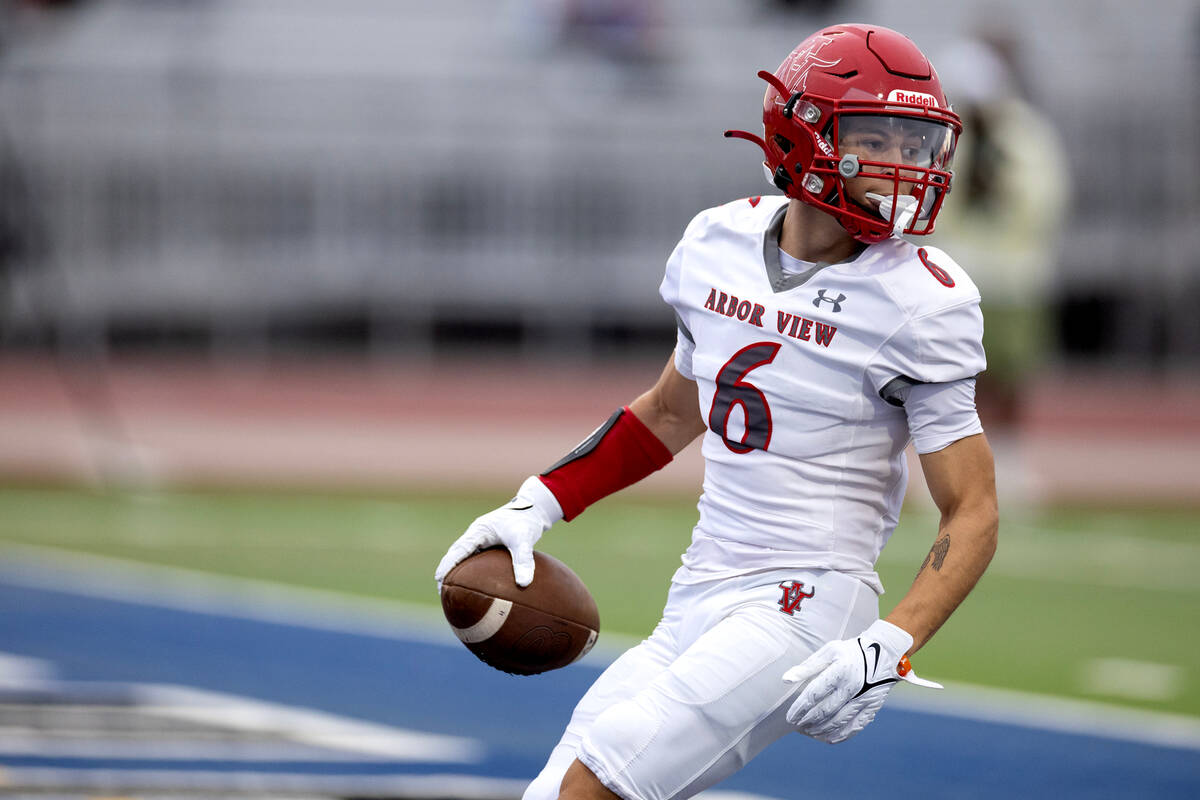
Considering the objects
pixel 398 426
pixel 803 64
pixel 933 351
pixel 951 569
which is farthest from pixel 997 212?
pixel 951 569

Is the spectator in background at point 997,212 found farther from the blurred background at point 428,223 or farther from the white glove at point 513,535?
the white glove at point 513,535

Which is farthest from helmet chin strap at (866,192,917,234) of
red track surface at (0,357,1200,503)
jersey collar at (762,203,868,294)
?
red track surface at (0,357,1200,503)

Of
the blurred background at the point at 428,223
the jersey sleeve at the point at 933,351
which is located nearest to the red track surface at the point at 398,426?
the blurred background at the point at 428,223

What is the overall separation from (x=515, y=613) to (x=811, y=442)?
693 millimetres

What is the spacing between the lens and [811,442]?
140 inches

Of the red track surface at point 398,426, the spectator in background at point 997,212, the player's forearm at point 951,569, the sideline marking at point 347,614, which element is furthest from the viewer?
the red track surface at point 398,426

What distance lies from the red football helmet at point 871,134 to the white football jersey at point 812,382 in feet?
0.35

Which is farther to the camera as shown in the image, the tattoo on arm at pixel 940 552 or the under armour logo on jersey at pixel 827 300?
the under armour logo on jersey at pixel 827 300

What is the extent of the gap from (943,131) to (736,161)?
12.4 meters

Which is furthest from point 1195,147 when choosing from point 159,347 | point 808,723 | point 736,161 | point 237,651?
point 808,723

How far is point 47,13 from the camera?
17.0 meters

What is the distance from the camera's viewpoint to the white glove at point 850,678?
319 cm

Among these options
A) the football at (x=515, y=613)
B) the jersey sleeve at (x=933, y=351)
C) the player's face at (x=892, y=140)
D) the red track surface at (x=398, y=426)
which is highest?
the player's face at (x=892, y=140)

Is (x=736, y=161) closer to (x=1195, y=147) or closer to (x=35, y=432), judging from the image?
(x=1195, y=147)
